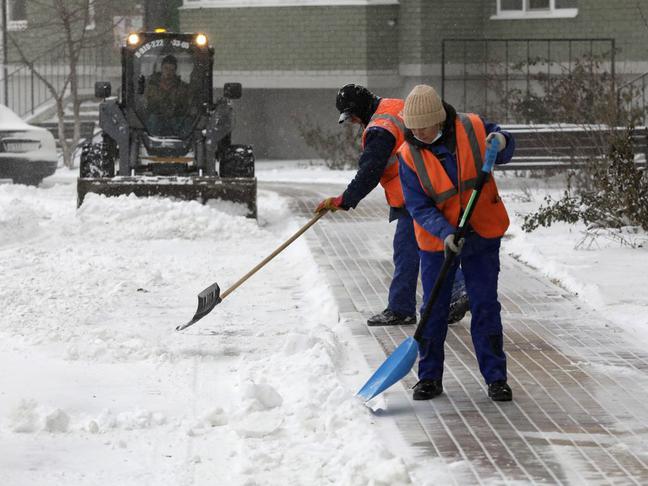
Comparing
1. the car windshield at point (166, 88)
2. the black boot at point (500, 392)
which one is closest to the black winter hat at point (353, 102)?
the black boot at point (500, 392)

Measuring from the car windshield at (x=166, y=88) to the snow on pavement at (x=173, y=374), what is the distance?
4.01m

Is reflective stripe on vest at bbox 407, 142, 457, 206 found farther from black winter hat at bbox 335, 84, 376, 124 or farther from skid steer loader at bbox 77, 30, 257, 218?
skid steer loader at bbox 77, 30, 257, 218

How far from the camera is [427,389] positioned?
7.08 m

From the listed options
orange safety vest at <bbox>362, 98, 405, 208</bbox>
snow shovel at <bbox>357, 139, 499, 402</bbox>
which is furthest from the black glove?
orange safety vest at <bbox>362, 98, 405, 208</bbox>

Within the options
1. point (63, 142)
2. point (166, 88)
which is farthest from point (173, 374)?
point (63, 142)

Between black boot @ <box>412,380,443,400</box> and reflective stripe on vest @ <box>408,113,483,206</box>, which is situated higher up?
reflective stripe on vest @ <box>408,113,483,206</box>

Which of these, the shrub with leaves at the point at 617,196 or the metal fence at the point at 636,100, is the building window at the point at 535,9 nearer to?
the metal fence at the point at 636,100

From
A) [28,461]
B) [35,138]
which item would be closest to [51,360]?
[28,461]

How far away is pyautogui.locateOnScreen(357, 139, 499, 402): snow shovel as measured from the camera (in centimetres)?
668

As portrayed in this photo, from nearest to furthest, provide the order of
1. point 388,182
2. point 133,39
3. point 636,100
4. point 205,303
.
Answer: point 205,303 < point 388,182 < point 133,39 < point 636,100

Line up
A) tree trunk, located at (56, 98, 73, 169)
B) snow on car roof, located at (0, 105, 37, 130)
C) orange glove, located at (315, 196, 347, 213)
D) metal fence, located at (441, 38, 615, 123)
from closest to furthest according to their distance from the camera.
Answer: orange glove, located at (315, 196, 347, 213)
snow on car roof, located at (0, 105, 37, 130)
metal fence, located at (441, 38, 615, 123)
tree trunk, located at (56, 98, 73, 169)

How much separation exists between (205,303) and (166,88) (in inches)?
366

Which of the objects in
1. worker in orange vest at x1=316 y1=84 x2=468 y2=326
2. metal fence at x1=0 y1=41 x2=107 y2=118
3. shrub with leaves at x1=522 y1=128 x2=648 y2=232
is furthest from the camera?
metal fence at x1=0 y1=41 x2=107 y2=118

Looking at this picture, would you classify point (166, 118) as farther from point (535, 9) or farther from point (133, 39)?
point (535, 9)
